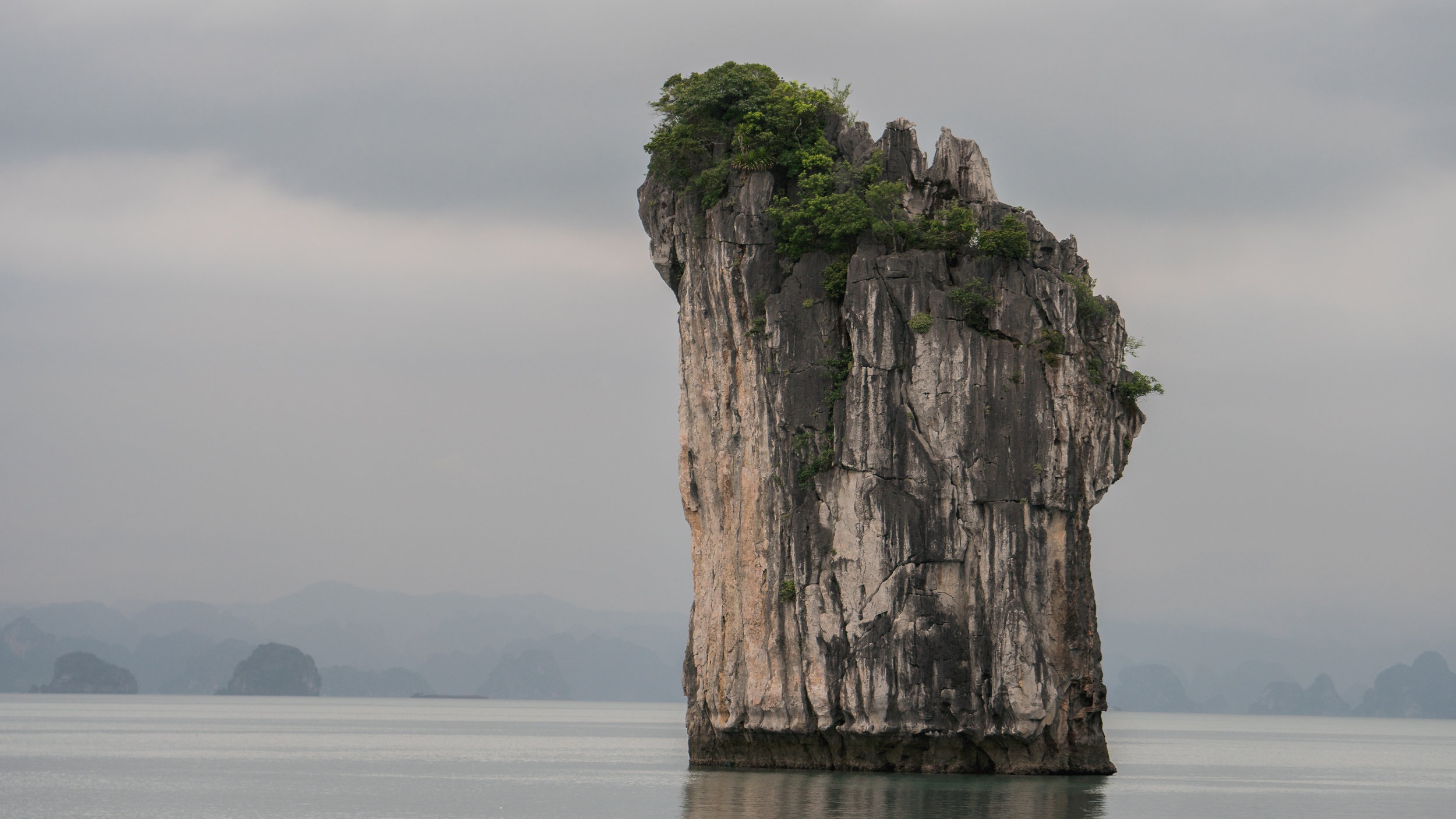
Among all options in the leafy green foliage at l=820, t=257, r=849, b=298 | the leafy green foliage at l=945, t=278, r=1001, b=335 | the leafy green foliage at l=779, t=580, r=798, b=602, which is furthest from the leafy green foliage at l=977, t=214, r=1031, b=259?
the leafy green foliage at l=779, t=580, r=798, b=602

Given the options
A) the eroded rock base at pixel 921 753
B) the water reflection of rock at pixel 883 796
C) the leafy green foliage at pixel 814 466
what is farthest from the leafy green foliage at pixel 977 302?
the water reflection of rock at pixel 883 796

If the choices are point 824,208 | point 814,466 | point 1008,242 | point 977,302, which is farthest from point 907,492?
point 824,208

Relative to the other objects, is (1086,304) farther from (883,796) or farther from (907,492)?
(883,796)

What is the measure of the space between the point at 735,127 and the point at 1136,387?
46.5 feet

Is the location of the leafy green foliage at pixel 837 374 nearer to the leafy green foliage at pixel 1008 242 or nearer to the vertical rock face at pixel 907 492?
the vertical rock face at pixel 907 492

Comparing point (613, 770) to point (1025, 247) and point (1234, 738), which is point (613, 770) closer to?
point (1025, 247)

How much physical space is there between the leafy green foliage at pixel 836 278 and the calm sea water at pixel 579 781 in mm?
13637

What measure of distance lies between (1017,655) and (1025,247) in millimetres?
11365

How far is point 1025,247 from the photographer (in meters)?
44.9

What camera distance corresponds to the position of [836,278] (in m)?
45.7

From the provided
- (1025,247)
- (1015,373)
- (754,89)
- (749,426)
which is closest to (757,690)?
(749,426)

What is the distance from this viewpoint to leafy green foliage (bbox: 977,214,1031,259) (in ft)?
147

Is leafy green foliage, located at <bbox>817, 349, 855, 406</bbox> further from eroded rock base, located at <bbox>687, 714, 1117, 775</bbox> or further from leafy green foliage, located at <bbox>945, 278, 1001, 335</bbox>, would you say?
eroded rock base, located at <bbox>687, 714, 1117, 775</bbox>

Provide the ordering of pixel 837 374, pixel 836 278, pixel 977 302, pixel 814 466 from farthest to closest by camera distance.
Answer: pixel 836 278 < pixel 837 374 < pixel 814 466 < pixel 977 302
